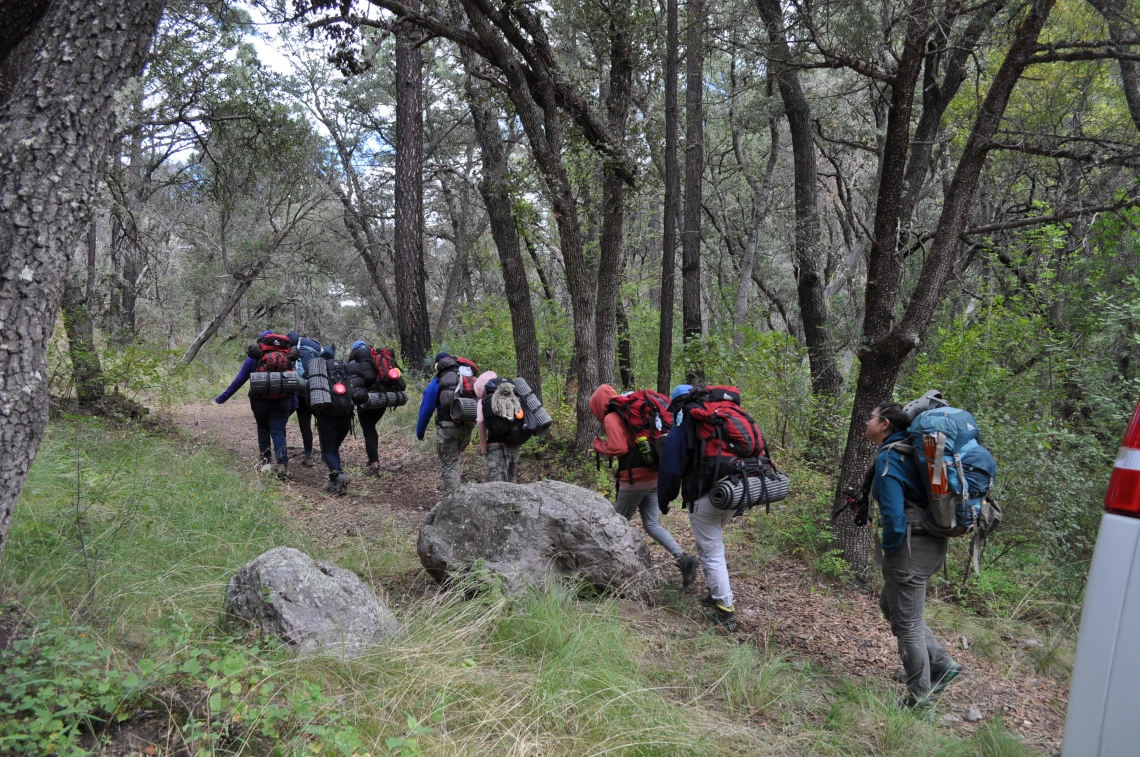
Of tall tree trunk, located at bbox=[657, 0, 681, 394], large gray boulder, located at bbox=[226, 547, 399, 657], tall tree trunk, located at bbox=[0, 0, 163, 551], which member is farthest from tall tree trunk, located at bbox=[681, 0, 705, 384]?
tall tree trunk, located at bbox=[0, 0, 163, 551]

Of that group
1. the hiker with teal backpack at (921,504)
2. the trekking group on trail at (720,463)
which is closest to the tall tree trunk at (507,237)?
the trekking group on trail at (720,463)

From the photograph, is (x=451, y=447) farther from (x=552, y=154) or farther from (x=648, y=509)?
(x=552, y=154)

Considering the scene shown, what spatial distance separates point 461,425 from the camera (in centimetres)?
764

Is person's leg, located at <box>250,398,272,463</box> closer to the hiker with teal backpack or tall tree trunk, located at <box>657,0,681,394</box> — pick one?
tall tree trunk, located at <box>657,0,681,394</box>

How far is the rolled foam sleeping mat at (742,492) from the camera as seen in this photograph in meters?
4.94

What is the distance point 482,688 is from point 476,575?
142 cm

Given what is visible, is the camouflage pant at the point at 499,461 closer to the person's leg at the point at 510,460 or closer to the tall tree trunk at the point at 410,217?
the person's leg at the point at 510,460

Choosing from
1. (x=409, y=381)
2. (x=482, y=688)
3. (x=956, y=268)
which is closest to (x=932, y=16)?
(x=482, y=688)

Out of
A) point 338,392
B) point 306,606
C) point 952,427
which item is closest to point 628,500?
point 952,427

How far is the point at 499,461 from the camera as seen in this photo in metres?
7.44

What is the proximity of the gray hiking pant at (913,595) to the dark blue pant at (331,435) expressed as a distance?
619cm

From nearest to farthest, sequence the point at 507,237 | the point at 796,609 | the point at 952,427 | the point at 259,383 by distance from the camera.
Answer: the point at 952,427 → the point at 796,609 → the point at 259,383 → the point at 507,237

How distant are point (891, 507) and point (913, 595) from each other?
575 millimetres

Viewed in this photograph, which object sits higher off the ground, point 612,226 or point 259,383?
point 612,226
